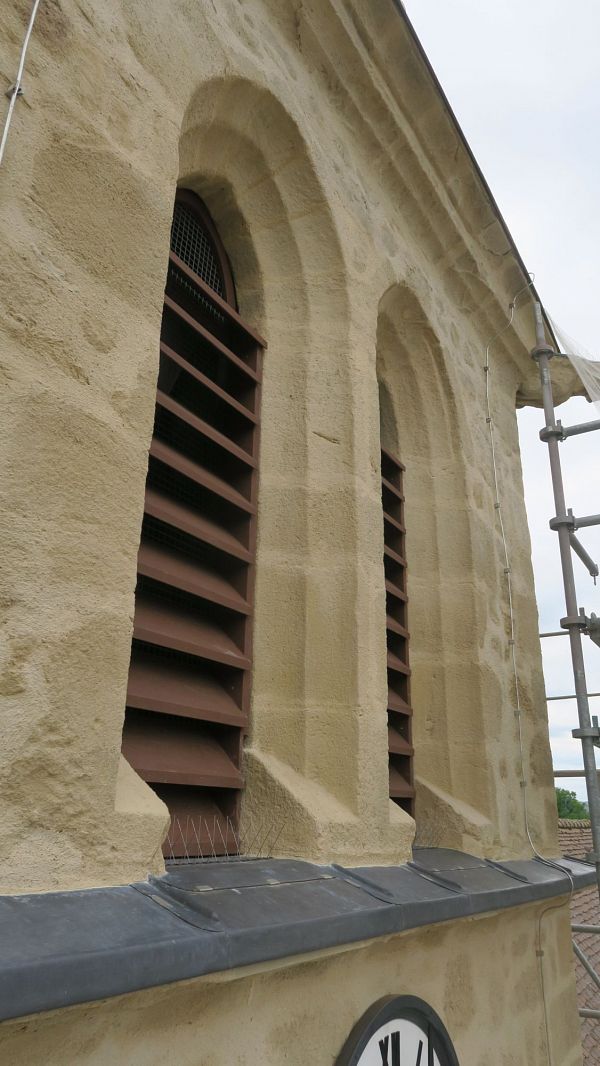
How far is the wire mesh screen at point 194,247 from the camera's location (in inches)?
114

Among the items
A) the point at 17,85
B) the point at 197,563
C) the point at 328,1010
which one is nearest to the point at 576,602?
the point at 197,563

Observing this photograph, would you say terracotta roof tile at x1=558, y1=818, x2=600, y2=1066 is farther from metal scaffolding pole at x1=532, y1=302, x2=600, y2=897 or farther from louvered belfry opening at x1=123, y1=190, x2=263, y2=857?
louvered belfry opening at x1=123, y1=190, x2=263, y2=857

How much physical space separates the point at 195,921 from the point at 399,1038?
1008 millimetres

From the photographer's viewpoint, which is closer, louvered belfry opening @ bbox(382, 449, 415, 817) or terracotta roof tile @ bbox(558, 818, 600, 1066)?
louvered belfry opening @ bbox(382, 449, 415, 817)

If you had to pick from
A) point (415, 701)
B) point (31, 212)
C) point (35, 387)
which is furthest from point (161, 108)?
point (415, 701)

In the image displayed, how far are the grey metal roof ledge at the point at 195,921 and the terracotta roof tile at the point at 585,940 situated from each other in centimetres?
284

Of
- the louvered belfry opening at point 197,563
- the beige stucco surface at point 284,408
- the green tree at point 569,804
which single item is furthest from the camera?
the green tree at point 569,804

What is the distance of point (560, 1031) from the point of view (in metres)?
3.44

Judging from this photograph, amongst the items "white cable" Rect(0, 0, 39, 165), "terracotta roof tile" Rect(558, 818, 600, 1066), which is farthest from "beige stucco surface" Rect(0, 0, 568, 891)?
"terracotta roof tile" Rect(558, 818, 600, 1066)

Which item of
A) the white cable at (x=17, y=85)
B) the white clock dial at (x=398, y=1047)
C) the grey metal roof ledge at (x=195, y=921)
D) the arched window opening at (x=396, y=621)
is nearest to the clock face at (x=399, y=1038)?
the white clock dial at (x=398, y=1047)

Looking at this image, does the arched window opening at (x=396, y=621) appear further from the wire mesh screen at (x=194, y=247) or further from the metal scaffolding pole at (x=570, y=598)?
the wire mesh screen at (x=194, y=247)

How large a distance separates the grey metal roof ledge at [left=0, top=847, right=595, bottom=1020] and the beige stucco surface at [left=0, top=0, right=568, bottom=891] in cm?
10

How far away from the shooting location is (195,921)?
142 cm

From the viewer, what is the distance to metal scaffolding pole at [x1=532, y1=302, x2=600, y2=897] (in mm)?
4105
